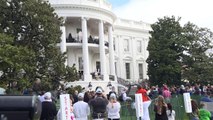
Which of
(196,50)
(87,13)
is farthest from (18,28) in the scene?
(196,50)

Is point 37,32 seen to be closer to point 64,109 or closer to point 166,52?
point 64,109

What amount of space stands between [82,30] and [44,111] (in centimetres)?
2863

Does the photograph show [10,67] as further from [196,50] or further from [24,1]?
[196,50]

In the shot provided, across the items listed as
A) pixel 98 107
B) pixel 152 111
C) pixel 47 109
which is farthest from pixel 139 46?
pixel 47 109

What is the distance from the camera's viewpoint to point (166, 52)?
1590 inches

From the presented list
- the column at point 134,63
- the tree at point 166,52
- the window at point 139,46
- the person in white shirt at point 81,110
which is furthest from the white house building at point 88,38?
the person in white shirt at point 81,110

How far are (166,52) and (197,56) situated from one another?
348 cm

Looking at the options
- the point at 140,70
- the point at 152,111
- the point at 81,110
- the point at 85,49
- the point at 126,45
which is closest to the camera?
the point at 81,110

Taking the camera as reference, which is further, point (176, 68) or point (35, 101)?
point (176, 68)

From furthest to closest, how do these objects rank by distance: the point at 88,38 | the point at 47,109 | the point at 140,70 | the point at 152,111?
the point at 140,70 < the point at 88,38 < the point at 152,111 < the point at 47,109

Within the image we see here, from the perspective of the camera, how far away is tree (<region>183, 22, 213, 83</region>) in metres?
40.2

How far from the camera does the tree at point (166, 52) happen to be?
40.3m

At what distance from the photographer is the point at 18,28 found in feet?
84.0

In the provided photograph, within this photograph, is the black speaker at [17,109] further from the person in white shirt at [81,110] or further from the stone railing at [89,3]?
the stone railing at [89,3]
